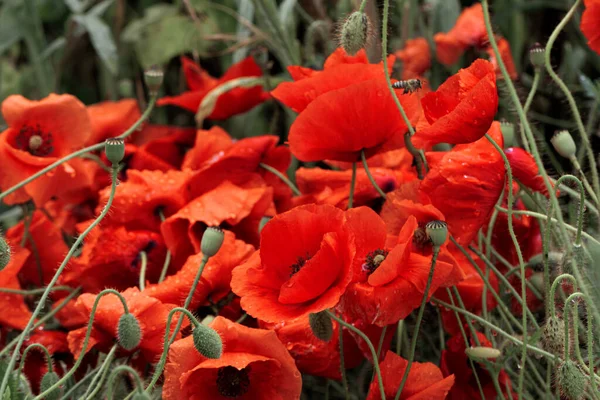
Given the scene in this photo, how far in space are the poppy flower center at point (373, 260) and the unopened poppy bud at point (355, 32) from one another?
0.66 ft

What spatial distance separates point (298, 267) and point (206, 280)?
16cm

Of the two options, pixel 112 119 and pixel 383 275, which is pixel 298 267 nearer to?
pixel 383 275

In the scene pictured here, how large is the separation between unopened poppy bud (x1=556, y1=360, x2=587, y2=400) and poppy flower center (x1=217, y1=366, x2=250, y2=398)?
11.5 inches

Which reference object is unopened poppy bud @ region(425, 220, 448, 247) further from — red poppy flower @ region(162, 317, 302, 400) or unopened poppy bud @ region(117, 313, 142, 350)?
unopened poppy bud @ region(117, 313, 142, 350)

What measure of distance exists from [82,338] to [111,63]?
79 centimetres

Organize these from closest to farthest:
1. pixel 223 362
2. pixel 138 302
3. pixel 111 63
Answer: pixel 223 362, pixel 138 302, pixel 111 63

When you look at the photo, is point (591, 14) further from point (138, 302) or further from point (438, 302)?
point (138, 302)

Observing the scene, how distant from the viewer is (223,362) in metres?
0.73

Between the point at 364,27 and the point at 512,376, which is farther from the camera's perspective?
the point at 512,376

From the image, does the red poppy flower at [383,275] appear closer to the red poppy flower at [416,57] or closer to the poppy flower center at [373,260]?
the poppy flower center at [373,260]

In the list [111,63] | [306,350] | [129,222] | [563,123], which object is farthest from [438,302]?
[111,63]

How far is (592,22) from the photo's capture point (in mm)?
917

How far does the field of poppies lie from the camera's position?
2.46ft

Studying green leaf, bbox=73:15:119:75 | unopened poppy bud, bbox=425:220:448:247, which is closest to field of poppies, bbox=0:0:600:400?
unopened poppy bud, bbox=425:220:448:247
